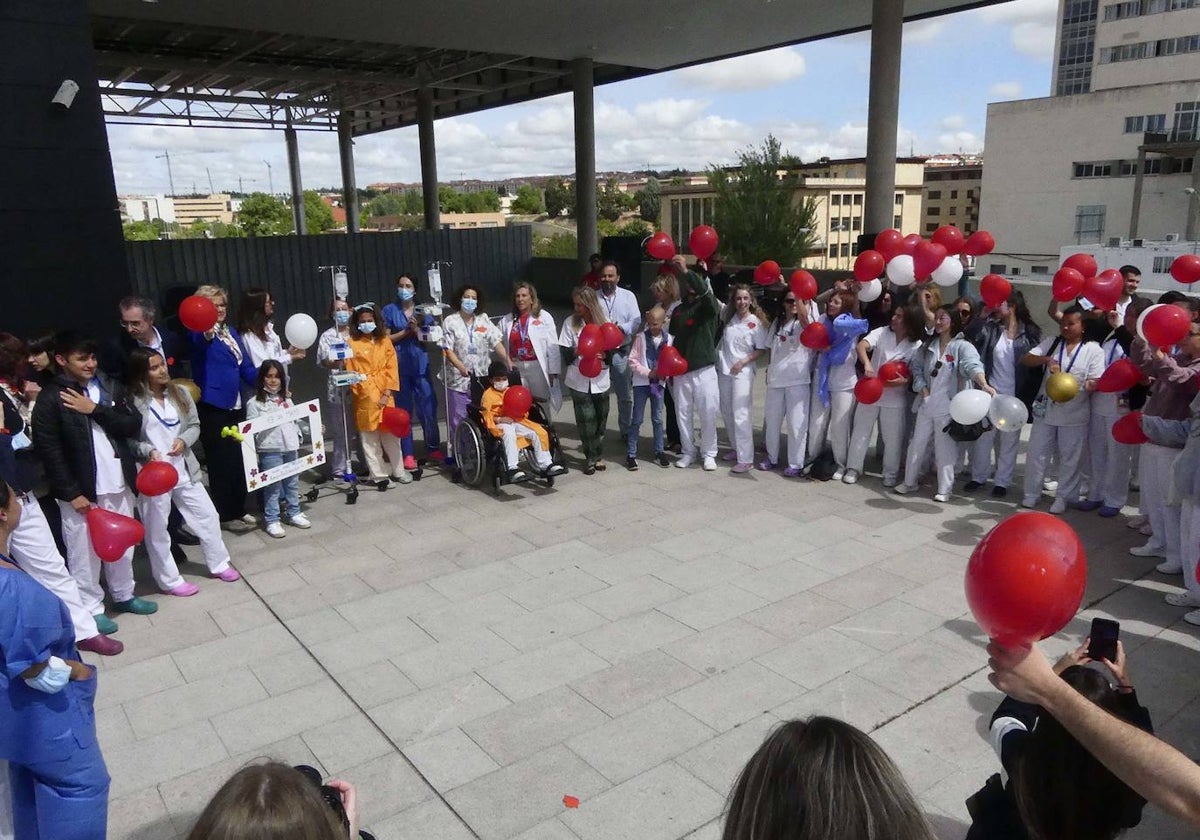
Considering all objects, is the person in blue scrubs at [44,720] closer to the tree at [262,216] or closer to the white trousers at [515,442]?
the white trousers at [515,442]

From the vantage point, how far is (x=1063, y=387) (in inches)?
221

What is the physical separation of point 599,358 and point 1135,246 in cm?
3115

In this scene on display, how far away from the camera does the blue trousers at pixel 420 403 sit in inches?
289

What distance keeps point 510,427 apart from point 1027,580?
197 inches

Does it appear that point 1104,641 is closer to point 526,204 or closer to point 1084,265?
point 1084,265

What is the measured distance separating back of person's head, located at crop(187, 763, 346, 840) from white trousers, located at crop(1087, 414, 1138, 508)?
239 inches

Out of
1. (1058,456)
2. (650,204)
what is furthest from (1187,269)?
(650,204)

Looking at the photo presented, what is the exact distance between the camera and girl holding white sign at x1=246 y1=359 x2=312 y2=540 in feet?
19.0

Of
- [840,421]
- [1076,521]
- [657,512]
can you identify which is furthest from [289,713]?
[1076,521]

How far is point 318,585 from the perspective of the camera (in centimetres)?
518

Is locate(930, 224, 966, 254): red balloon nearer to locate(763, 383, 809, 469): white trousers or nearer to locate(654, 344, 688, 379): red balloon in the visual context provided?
locate(763, 383, 809, 469): white trousers

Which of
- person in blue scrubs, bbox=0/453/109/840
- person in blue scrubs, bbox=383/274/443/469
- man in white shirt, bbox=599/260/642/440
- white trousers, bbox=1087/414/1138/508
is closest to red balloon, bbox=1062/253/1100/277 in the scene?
white trousers, bbox=1087/414/1138/508

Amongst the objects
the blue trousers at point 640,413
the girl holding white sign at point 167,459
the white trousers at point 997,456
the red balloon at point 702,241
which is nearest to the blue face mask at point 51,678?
the girl holding white sign at point 167,459

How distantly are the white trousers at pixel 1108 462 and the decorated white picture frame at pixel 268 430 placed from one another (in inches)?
221
